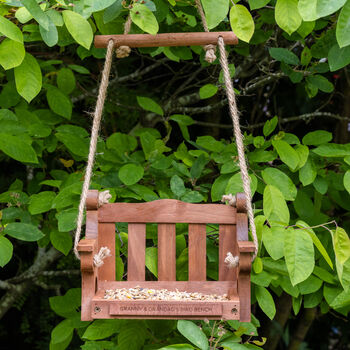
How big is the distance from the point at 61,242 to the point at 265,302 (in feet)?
2.21

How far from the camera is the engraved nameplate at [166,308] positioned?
115 centimetres

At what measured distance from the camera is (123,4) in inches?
54.2

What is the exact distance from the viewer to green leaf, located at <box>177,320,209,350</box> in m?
1.26

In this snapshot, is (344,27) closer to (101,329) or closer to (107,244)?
(107,244)

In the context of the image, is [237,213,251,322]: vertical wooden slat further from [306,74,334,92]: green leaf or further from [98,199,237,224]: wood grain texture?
[306,74,334,92]: green leaf

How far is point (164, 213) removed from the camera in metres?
1.37

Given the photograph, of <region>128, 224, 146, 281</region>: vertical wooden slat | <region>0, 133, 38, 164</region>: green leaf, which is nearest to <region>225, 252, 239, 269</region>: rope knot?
<region>128, 224, 146, 281</region>: vertical wooden slat

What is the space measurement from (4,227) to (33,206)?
11 centimetres

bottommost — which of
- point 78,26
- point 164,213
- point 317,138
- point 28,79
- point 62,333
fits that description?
point 62,333

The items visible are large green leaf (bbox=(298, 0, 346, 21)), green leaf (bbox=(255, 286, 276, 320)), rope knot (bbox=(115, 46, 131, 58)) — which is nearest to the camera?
large green leaf (bbox=(298, 0, 346, 21))

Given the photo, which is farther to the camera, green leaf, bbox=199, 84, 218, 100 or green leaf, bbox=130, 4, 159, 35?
green leaf, bbox=199, 84, 218, 100

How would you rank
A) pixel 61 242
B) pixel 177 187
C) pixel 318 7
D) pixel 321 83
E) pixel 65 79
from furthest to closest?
pixel 65 79 < pixel 321 83 < pixel 61 242 < pixel 177 187 < pixel 318 7

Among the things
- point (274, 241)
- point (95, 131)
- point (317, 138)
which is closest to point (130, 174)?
point (95, 131)

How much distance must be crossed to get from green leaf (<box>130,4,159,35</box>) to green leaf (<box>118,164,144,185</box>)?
1.69 ft
